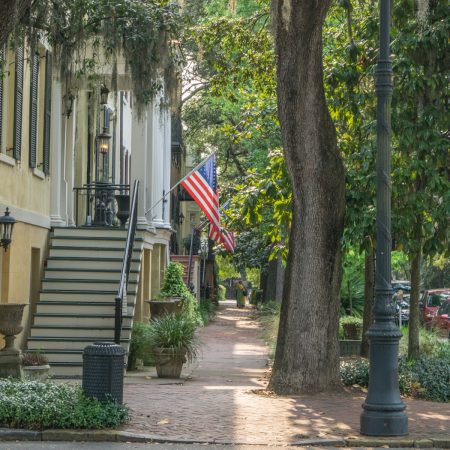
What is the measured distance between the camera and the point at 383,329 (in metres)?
12.0

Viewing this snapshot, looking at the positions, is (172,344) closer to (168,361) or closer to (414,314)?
(168,361)

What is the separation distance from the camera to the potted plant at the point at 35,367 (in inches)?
610

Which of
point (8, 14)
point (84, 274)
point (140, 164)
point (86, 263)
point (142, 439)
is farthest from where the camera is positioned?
point (140, 164)

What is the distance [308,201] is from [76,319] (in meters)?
5.49

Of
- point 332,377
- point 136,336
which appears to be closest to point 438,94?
point 332,377

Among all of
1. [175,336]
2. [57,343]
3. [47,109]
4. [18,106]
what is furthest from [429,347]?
[18,106]

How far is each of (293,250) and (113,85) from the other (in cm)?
399

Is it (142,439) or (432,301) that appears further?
(432,301)

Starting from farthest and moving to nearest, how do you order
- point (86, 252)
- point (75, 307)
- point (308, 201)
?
point (86, 252), point (75, 307), point (308, 201)

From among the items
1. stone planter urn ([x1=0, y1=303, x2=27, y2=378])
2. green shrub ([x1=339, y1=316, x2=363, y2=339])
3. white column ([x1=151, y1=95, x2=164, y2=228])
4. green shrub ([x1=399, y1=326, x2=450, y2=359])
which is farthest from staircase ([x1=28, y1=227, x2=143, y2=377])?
green shrub ([x1=339, y1=316, x2=363, y2=339])

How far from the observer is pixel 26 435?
38.1 feet

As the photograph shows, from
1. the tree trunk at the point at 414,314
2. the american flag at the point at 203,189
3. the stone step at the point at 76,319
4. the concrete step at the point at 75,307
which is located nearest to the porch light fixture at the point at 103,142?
the american flag at the point at 203,189

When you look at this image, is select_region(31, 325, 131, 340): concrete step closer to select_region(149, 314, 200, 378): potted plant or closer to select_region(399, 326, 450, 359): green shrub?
select_region(149, 314, 200, 378): potted plant

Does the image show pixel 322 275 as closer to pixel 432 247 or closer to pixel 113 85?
pixel 432 247
